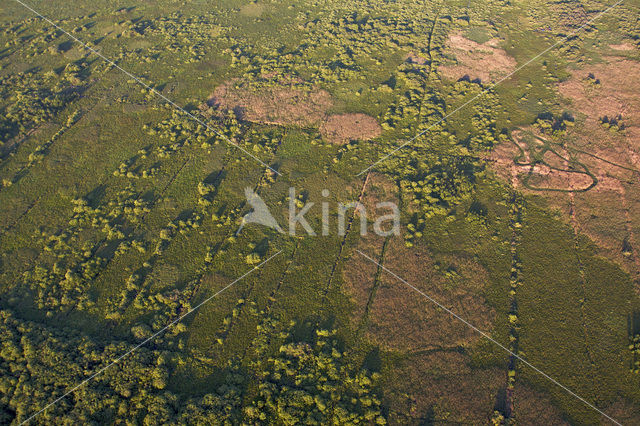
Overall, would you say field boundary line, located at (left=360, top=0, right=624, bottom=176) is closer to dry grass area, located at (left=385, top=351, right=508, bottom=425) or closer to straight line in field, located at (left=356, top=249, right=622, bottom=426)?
straight line in field, located at (left=356, top=249, right=622, bottom=426)

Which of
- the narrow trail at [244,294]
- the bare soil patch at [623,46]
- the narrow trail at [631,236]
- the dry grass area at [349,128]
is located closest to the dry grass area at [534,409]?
the narrow trail at [631,236]

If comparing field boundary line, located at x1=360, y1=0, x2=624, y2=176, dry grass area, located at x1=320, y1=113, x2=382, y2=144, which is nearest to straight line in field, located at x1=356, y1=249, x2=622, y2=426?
field boundary line, located at x1=360, y1=0, x2=624, y2=176

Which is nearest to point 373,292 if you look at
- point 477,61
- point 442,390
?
point 442,390

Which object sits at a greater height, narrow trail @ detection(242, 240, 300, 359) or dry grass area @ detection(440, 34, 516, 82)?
dry grass area @ detection(440, 34, 516, 82)

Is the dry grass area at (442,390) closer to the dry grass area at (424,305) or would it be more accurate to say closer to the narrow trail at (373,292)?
the dry grass area at (424,305)

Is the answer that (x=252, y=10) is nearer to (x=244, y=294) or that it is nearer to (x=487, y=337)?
(x=244, y=294)

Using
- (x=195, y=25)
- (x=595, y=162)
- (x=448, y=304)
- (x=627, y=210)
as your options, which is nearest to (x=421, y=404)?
(x=448, y=304)

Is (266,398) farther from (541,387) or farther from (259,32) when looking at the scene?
(259,32)
